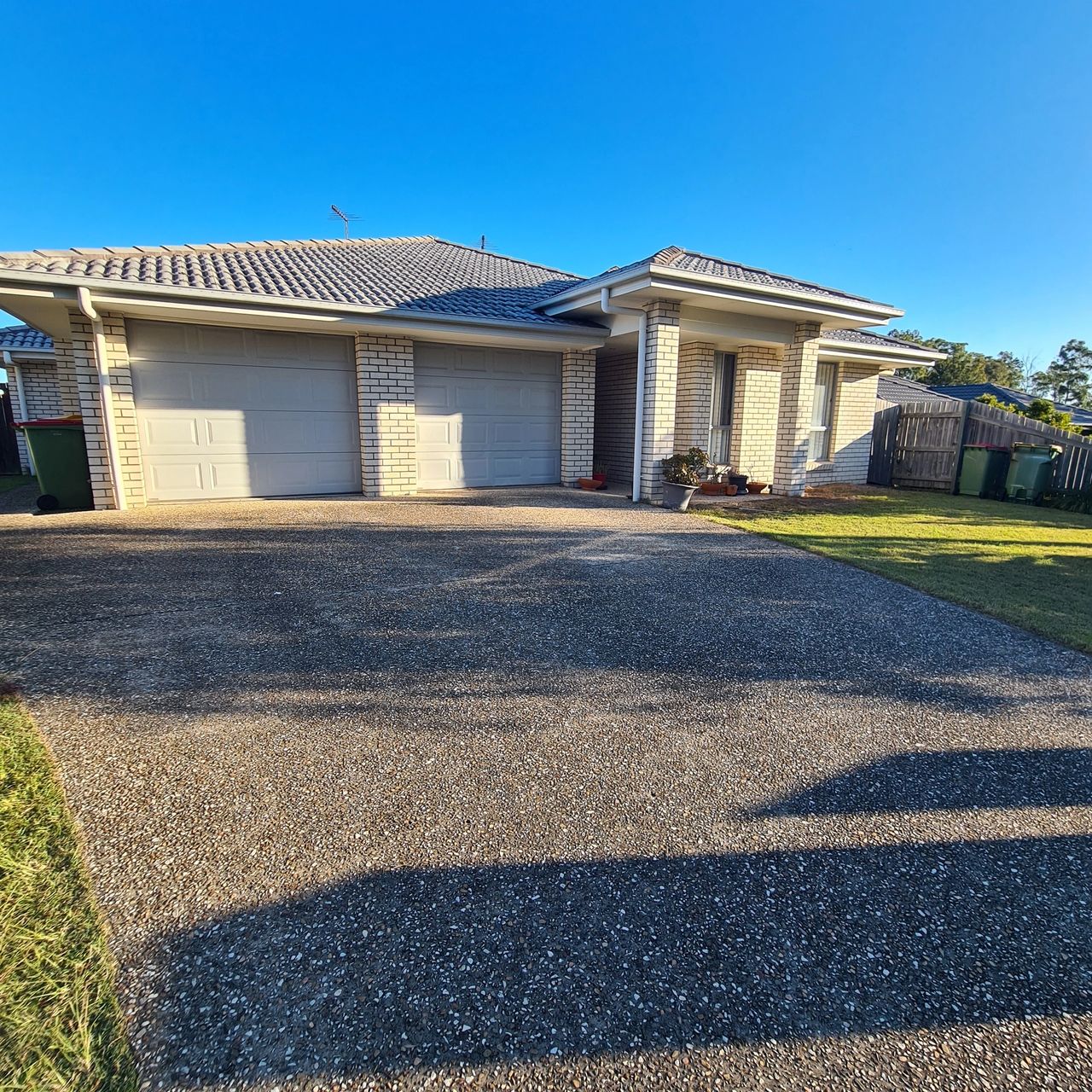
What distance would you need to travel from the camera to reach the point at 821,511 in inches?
392

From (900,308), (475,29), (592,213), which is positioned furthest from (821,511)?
(592,213)

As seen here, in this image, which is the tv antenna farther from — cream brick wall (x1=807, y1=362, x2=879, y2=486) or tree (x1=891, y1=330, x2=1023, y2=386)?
tree (x1=891, y1=330, x2=1023, y2=386)

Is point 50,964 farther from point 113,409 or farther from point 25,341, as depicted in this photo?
point 25,341

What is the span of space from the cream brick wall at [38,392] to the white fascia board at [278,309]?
398 inches

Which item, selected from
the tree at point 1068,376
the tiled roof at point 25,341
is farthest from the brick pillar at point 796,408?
the tree at point 1068,376

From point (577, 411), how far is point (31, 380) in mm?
14477

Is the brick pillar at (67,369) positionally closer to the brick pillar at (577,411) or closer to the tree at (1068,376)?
the brick pillar at (577,411)

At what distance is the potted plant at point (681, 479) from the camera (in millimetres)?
9281

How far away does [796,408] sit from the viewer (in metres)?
11.1

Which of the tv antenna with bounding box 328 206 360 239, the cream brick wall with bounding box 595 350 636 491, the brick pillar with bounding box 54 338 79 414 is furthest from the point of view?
the tv antenna with bounding box 328 206 360 239

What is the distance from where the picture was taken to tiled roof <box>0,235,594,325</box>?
8102mm

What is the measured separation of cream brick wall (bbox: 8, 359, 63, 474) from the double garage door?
954 centimetres

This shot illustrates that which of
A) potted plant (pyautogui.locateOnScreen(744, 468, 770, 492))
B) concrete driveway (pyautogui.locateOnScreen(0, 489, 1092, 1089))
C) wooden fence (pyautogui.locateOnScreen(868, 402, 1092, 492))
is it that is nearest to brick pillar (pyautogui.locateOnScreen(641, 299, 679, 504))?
potted plant (pyautogui.locateOnScreen(744, 468, 770, 492))

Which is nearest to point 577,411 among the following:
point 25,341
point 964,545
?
point 964,545
